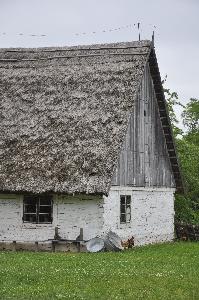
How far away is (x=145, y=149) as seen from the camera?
2722 centimetres

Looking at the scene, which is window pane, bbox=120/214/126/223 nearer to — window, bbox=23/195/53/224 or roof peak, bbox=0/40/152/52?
window, bbox=23/195/53/224

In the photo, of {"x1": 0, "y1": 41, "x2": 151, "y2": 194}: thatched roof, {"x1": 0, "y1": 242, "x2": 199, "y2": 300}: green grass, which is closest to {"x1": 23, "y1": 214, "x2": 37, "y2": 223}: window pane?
{"x1": 0, "y1": 41, "x2": 151, "y2": 194}: thatched roof

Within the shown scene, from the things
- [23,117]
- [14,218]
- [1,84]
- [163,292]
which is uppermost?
[1,84]

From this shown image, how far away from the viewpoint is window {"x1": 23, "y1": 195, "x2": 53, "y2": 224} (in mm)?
23297

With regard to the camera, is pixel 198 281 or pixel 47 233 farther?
pixel 47 233

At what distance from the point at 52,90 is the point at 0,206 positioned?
229 inches

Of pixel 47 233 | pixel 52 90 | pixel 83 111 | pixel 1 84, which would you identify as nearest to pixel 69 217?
pixel 47 233

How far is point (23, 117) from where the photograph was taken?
25375 mm

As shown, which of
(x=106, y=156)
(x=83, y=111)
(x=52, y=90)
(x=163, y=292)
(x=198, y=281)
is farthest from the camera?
(x=52, y=90)

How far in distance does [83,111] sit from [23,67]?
555cm

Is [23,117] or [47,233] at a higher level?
[23,117]

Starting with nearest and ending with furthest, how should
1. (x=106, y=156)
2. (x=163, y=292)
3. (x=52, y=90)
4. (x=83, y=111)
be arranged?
(x=163, y=292) → (x=106, y=156) → (x=83, y=111) → (x=52, y=90)

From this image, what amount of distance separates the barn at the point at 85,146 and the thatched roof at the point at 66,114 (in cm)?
4

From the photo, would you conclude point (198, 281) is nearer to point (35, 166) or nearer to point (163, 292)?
point (163, 292)
